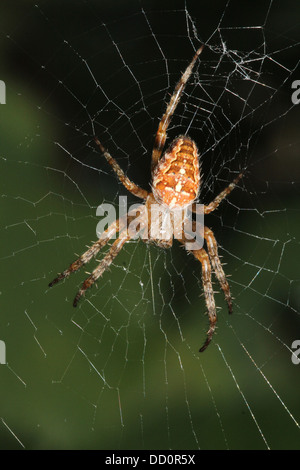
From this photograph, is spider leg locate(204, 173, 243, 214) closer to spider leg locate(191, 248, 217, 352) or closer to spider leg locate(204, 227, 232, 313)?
spider leg locate(204, 227, 232, 313)

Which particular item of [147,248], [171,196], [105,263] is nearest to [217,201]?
[171,196]

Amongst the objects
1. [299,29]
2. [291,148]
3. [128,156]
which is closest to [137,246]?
[128,156]

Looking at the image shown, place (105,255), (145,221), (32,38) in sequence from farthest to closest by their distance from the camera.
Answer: (145,221) < (105,255) < (32,38)

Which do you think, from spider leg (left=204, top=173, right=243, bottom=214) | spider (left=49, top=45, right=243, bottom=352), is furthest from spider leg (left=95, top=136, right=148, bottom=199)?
spider leg (left=204, top=173, right=243, bottom=214)

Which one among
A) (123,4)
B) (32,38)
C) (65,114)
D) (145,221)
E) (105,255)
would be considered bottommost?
(105,255)

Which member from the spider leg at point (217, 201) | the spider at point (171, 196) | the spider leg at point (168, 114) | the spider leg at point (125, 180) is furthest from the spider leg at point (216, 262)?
the spider leg at point (168, 114)

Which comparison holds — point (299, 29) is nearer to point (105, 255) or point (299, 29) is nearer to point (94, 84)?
point (94, 84)

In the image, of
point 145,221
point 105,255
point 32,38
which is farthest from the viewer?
point 145,221
